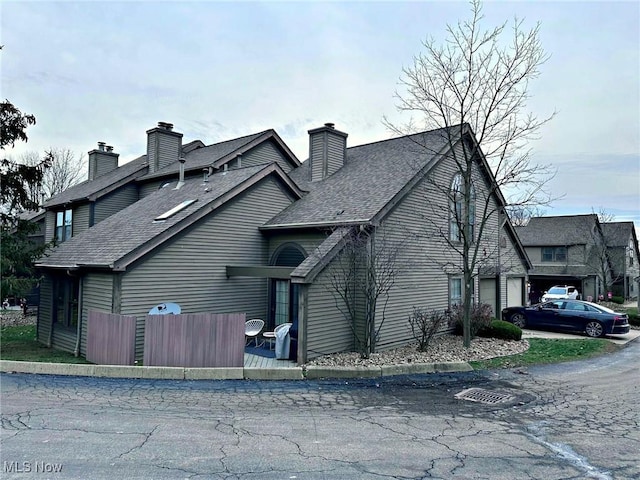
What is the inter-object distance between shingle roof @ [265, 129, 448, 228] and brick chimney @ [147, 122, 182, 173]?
24.7ft

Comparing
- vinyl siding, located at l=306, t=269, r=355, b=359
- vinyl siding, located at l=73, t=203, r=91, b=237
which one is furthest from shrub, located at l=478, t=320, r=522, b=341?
vinyl siding, located at l=73, t=203, r=91, b=237

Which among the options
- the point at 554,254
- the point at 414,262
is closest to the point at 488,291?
the point at 414,262

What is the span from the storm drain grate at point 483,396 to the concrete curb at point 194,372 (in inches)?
77.3

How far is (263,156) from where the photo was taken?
22578 millimetres

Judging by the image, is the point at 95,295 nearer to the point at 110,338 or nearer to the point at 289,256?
the point at 110,338

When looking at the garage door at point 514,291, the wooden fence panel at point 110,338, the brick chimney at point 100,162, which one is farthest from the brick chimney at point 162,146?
the garage door at point 514,291

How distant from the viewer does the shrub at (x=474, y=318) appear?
15.4 meters

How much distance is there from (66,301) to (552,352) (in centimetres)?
1563

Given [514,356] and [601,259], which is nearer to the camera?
[514,356]

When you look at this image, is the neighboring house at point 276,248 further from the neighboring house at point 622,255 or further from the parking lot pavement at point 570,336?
the neighboring house at point 622,255

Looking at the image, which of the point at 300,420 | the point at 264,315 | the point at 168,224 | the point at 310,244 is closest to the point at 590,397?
the point at 300,420

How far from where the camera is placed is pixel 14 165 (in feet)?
49.7

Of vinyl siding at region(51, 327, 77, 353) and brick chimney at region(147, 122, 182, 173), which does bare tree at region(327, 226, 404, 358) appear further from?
brick chimney at region(147, 122, 182, 173)

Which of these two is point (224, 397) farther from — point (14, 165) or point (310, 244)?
point (14, 165)
